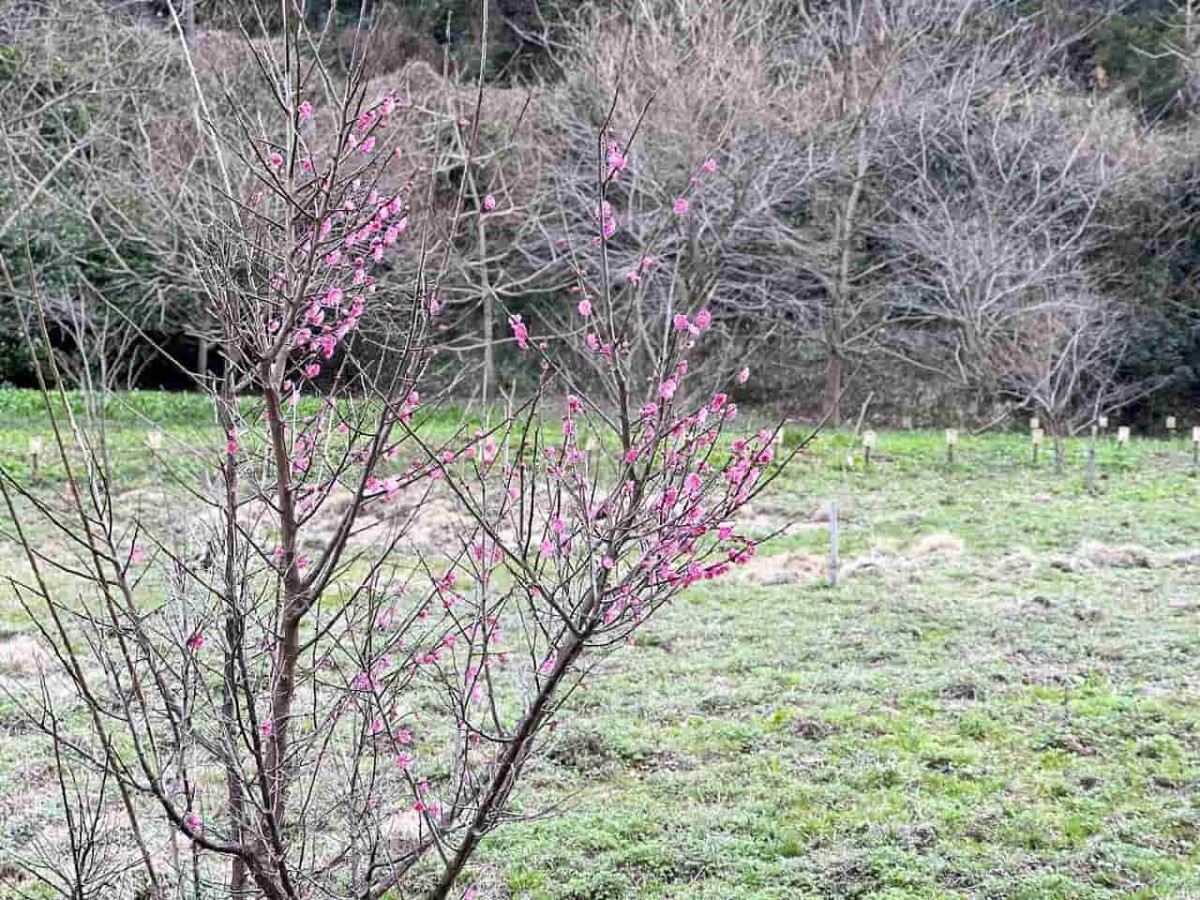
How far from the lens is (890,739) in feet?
16.6

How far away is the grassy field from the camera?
12.8 feet

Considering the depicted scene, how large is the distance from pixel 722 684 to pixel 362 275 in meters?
3.97

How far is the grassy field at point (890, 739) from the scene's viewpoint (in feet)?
12.8

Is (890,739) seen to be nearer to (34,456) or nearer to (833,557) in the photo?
(833,557)

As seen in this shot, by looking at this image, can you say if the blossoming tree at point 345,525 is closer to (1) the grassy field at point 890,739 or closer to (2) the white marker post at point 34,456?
(1) the grassy field at point 890,739

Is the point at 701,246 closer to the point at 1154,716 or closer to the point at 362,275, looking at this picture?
the point at 1154,716

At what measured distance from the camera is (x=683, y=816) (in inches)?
171

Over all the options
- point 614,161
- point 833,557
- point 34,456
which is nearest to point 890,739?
point 833,557

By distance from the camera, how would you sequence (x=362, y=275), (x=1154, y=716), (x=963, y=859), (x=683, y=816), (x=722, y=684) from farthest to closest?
1. (x=722, y=684)
2. (x=1154, y=716)
3. (x=683, y=816)
4. (x=963, y=859)
5. (x=362, y=275)

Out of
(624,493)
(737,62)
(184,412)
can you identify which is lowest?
(184,412)

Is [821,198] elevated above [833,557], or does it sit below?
above

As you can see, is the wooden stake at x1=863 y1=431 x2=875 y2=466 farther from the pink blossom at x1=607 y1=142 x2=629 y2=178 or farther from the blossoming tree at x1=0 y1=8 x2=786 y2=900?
the pink blossom at x1=607 y1=142 x2=629 y2=178

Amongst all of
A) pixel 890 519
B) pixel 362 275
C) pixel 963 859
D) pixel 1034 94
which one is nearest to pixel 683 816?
pixel 963 859

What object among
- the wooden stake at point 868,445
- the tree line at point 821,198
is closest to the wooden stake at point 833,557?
the wooden stake at point 868,445
